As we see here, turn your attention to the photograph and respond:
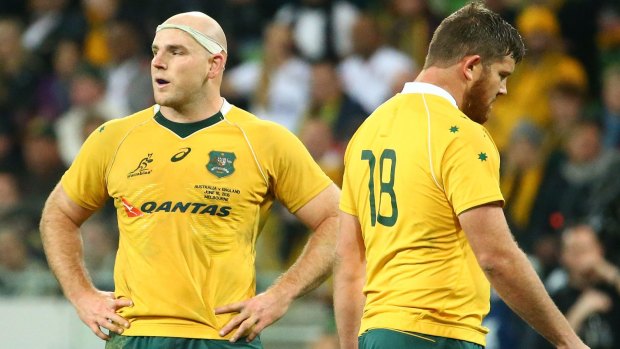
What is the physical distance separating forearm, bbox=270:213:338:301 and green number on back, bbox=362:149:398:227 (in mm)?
715

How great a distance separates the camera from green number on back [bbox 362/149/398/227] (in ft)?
14.8

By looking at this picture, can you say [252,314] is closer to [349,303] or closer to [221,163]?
[349,303]

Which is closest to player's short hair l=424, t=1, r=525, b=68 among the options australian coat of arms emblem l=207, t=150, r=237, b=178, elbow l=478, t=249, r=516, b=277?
elbow l=478, t=249, r=516, b=277

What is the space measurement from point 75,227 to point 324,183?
1.11 meters

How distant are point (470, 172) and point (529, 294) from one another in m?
0.48

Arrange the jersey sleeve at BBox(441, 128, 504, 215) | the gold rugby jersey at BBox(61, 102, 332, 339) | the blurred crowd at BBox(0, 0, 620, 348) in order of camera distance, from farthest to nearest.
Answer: the blurred crowd at BBox(0, 0, 620, 348), the gold rugby jersey at BBox(61, 102, 332, 339), the jersey sleeve at BBox(441, 128, 504, 215)

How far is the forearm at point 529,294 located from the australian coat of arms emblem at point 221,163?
1.32 meters

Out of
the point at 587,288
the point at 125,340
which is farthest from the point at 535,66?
the point at 125,340

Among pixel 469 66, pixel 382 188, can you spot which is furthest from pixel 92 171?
pixel 469 66

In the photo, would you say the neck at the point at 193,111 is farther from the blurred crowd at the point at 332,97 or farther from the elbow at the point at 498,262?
the blurred crowd at the point at 332,97

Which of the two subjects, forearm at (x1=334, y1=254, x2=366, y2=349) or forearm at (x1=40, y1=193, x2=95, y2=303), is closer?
forearm at (x1=334, y1=254, x2=366, y2=349)

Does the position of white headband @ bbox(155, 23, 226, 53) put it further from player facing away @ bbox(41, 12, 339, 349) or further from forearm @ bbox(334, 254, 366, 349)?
forearm @ bbox(334, 254, 366, 349)

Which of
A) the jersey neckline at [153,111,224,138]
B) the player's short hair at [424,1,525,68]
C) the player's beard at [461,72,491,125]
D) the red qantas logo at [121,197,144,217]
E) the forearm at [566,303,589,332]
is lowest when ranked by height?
the forearm at [566,303,589,332]

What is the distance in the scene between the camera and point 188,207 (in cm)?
503
